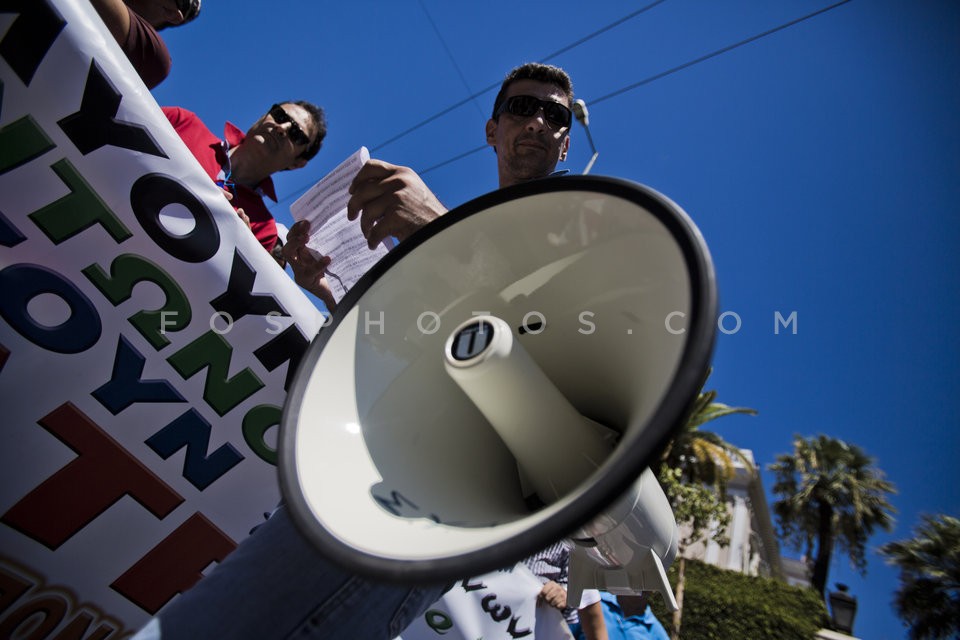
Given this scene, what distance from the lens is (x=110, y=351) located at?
1.28 metres

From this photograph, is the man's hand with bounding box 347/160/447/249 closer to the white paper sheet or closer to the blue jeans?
the white paper sheet

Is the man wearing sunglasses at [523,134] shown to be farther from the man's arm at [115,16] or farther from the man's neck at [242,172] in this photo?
the man's arm at [115,16]

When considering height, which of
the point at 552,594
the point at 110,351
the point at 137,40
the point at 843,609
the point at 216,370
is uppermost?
the point at 137,40

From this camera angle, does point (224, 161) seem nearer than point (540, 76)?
No

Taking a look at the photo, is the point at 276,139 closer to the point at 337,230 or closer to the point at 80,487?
the point at 337,230

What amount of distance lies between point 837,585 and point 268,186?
35.1 ft

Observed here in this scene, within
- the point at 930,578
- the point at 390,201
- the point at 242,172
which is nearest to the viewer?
the point at 390,201

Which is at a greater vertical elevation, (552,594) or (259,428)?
(259,428)

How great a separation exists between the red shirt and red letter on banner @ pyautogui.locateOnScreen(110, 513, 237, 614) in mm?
969

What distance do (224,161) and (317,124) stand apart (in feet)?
1.50

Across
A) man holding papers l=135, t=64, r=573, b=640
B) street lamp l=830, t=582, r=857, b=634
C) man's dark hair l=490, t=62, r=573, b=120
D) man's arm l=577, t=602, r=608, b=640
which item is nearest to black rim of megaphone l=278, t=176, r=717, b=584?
man holding papers l=135, t=64, r=573, b=640

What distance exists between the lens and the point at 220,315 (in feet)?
4.72

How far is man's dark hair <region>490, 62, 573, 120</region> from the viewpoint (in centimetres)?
162

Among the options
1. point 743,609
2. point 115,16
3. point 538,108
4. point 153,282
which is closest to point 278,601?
point 153,282
